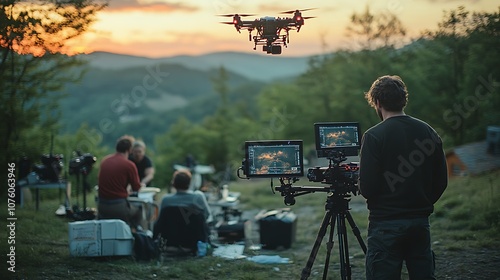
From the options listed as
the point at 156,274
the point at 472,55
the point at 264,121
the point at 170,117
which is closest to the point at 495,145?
the point at 472,55

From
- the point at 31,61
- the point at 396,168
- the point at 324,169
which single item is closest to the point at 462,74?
the point at 31,61

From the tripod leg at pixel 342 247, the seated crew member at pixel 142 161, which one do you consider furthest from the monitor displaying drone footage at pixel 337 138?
the seated crew member at pixel 142 161

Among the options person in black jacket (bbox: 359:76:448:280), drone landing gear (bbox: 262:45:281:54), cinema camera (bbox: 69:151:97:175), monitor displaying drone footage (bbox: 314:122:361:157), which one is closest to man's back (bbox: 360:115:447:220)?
person in black jacket (bbox: 359:76:448:280)

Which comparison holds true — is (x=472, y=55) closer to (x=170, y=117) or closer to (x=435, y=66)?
(x=435, y=66)

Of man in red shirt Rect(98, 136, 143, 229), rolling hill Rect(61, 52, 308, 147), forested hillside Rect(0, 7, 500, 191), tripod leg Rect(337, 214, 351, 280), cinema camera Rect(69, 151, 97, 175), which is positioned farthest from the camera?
rolling hill Rect(61, 52, 308, 147)

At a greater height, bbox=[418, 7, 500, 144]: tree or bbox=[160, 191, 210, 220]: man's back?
bbox=[418, 7, 500, 144]: tree

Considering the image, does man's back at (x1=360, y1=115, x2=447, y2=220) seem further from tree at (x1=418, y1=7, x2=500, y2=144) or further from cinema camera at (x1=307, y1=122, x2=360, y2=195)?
tree at (x1=418, y1=7, x2=500, y2=144)
